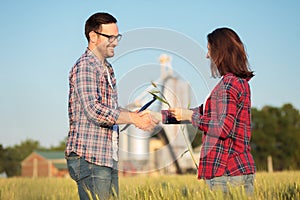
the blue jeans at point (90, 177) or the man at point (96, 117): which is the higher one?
the man at point (96, 117)

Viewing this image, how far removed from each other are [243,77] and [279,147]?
38.6 m

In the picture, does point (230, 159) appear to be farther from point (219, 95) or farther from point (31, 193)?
point (31, 193)

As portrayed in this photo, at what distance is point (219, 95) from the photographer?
337 cm

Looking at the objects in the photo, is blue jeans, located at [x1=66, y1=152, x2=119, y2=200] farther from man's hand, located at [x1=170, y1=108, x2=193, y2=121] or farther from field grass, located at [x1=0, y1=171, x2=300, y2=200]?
man's hand, located at [x1=170, y1=108, x2=193, y2=121]

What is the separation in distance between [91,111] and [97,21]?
0.72 meters

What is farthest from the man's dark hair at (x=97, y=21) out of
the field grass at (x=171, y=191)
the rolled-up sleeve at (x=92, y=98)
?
the field grass at (x=171, y=191)

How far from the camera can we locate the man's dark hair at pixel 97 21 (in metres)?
3.46

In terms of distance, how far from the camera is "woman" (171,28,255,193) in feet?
10.9

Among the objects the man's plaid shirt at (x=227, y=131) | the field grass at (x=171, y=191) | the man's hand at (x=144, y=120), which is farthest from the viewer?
the man's hand at (x=144, y=120)

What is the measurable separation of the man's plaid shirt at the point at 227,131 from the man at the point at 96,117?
19.8 inches

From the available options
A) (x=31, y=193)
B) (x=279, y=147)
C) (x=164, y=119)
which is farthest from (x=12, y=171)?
(x=164, y=119)

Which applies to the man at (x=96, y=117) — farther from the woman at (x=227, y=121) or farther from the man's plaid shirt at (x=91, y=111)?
the woman at (x=227, y=121)

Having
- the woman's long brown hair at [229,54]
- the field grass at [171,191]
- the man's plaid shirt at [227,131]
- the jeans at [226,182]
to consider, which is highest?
the woman's long brown hair at [229,54]

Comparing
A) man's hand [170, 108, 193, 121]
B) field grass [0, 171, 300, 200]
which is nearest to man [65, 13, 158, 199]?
man's hand [170, 108, 193, 121]
